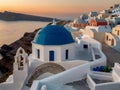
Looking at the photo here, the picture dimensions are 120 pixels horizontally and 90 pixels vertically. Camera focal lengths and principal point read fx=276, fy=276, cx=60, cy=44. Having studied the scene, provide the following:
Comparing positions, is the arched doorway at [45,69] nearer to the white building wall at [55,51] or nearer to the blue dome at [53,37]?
the white building wall at [55,51]

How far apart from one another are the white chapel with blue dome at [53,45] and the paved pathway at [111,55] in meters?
2.78

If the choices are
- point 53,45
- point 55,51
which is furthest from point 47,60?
point 53,45

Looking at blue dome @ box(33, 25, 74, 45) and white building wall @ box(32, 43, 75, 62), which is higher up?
blue dome @ box(33, 25, 74, 45)

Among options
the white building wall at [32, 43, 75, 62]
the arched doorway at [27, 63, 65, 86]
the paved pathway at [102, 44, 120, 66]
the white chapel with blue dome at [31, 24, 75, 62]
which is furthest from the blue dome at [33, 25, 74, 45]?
the paved pathway at [102, 44, 120, 66]

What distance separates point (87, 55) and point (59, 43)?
9.10 ft

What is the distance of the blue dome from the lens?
52.4ft

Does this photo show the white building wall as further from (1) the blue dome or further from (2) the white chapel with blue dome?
(1) the blue dome

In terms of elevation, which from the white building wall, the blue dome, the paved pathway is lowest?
the paved pathway

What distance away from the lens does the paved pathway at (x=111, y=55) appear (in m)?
17.7

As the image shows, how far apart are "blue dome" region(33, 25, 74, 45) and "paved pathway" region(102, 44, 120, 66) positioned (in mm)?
3123

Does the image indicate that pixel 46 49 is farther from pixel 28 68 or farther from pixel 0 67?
pixel 0 67

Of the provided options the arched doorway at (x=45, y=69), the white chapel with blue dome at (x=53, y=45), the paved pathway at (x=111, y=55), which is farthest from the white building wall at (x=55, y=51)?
the paved pathway at (x=111, y=55)

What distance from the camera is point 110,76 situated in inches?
504

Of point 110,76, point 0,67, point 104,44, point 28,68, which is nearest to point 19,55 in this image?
point 28,68
